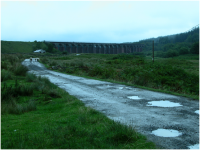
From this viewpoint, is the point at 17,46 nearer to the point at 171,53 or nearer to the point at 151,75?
the point at 171,53

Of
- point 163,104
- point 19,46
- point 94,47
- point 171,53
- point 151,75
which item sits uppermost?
point 19,46

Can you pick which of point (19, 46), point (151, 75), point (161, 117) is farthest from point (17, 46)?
point (161, 117)

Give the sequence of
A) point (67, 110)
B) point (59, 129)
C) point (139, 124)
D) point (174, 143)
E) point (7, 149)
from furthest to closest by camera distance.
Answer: point (67, 110) < point (139, 124) < point (59, 129) < point (174, 143) < point (7, 149)

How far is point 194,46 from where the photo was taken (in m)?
86.4

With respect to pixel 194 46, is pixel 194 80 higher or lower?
lower

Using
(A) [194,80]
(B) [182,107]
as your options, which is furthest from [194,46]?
(B) [182,107]

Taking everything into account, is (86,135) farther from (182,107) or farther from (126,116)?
(182,107)

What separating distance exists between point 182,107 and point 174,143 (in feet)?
11.5

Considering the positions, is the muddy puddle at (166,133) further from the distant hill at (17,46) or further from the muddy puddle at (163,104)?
the distant hill at (17,46)

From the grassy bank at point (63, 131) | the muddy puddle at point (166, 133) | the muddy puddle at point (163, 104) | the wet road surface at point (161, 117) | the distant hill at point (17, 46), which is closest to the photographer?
the grassy bank at point (63, 131)

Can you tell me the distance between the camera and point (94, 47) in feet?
405

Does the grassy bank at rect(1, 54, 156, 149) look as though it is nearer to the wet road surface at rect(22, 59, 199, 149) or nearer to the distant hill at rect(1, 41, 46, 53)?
the wet road surface at rect(22, 59, 199, 149)

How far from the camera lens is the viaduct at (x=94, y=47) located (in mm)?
114312

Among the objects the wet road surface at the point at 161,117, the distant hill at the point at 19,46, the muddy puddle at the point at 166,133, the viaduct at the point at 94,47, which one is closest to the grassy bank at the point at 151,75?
the wet road surface at the point at 161,117
